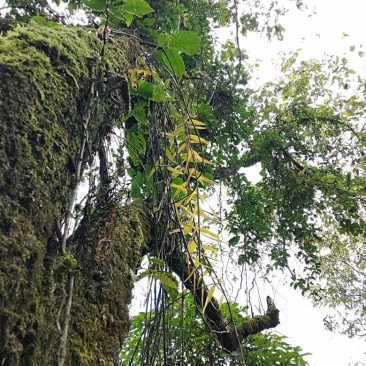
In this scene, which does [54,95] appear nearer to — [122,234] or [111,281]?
[111,281]

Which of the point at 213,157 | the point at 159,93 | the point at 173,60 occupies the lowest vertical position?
the point at 159,93

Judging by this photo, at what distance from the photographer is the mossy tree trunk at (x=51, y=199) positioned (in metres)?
0.68

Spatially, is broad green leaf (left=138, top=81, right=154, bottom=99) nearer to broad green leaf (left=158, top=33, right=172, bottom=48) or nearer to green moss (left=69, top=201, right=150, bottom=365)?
broad green leaf (left=158, top=33, right=172, bottom=48)

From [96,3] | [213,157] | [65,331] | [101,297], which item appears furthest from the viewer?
[213,157]

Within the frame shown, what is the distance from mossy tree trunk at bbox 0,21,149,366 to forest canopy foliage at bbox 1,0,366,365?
64mm

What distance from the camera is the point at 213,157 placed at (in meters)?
2.93

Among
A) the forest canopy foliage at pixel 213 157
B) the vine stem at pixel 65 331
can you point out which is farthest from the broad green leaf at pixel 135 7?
the vine stem at pixel 65 331

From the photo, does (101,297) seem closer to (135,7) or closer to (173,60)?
(173,60)

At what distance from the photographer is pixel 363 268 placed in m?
4.83

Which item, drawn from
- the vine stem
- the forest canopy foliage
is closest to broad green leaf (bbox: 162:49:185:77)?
the forest canopy foliage

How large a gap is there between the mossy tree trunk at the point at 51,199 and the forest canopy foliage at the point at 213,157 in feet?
0.21

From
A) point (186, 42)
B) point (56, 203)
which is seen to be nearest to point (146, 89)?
point (186, 42)

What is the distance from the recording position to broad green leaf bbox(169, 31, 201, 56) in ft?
4.34

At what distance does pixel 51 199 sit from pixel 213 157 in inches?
85.0
